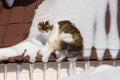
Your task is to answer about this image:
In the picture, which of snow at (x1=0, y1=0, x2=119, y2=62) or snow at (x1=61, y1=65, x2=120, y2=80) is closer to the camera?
snow at (x1=61, y1=65, x2=120, y2=80)

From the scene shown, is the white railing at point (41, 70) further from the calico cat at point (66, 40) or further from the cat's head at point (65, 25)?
the cat's head at point (65, 25)

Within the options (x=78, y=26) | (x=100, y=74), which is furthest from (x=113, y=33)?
(x=100, y=74)

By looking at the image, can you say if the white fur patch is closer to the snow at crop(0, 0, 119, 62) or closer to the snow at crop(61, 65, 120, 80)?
the snow at crop(0, 0, 119, 62)

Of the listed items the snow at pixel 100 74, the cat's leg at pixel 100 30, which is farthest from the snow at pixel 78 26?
the snow at pixel 100 74

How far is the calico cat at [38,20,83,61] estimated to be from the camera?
7.55 feet

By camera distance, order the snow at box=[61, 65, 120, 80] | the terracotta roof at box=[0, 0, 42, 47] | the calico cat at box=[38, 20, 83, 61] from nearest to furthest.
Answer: the snow at box=[61, 65, 120, 80] → the calico cat at box=[38, 20, 83, 61] → the terracotta roof at box=[0, 0, 42, 47]

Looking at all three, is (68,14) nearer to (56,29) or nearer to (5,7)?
(56,29)

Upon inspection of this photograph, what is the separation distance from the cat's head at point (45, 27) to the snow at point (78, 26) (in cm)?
3

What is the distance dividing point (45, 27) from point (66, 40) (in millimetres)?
145

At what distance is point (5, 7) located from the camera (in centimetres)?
265

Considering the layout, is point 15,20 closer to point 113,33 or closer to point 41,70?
point 41,70

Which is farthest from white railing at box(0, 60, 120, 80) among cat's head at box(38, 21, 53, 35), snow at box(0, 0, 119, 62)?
cat's head at box(38, 21, 53, 35)

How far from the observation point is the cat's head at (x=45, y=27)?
2334mm

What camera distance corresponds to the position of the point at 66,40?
2326mm
